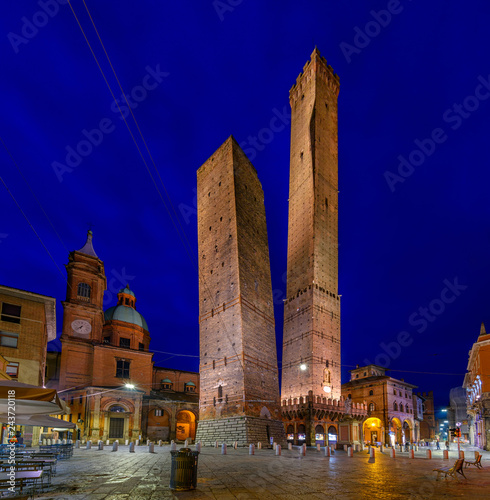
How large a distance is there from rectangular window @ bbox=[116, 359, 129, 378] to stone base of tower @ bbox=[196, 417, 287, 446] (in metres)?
16.5

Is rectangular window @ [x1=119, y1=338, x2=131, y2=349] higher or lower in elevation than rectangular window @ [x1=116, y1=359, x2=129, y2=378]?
higher

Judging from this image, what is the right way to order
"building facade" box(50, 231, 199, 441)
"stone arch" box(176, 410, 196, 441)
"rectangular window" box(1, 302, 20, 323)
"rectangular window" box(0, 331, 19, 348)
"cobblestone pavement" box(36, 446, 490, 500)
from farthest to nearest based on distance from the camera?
"stone arch" box(176, 410, 196, 441) → "building facade" box(50, 231, 199, 441) → "rectangular window" box(1, 302, 20, 323) → "rectangular window" box(0, 331, 19, 348) → "cobblestone pavement" box(36, 446, 490, 500)

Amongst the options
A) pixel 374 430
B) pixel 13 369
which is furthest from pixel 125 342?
pixel 374 430

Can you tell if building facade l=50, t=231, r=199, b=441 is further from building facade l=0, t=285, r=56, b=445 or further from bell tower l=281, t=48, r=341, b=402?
bell tower l=281, t=48, r=341, b=402

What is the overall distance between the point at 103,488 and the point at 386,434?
50.3 metres

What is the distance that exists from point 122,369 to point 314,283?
23.4 metres

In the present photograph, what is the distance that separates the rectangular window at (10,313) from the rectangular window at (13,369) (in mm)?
2899

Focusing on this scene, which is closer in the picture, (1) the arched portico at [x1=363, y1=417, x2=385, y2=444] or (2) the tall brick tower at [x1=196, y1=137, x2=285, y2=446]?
(2) the tall brick tower at [x1=196, y1=137, x2=285, y2=446]

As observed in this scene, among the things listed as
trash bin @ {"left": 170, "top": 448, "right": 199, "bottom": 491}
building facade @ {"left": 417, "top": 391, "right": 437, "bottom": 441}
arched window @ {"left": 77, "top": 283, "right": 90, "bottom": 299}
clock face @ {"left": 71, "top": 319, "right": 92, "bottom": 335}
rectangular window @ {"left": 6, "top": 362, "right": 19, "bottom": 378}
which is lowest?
building facade @ {"left": 417, "top": 391, "right": 437, "bottom": 441}

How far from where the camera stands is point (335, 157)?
5006cm

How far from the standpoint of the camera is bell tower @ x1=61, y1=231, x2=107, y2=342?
43.7 meters

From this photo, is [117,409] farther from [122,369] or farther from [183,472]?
[183,472]

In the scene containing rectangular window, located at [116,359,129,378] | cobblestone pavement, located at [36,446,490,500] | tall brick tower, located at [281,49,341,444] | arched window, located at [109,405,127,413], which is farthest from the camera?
rectangular window, located at [116,359,129,378]

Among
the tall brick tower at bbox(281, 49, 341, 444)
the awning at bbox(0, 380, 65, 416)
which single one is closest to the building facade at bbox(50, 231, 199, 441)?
the tall brick tower at bbox(281, 49, 341, 444)
